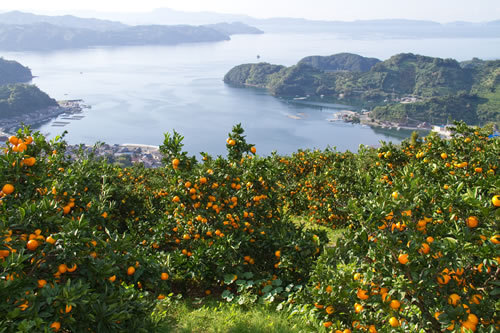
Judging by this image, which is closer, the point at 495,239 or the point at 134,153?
the point at 495,239

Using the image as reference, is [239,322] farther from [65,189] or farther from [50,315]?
[65,189]

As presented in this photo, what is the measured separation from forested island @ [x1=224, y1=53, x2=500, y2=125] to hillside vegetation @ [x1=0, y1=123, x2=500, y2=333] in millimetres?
76302

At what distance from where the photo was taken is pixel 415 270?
2.33 meters

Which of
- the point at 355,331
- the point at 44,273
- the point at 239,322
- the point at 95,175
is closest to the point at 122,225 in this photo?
the point at 95,175

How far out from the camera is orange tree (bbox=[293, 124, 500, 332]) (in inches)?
88.2

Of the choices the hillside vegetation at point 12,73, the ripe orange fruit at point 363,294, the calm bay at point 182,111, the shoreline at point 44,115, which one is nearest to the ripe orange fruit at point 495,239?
the ripe orange fruit at point 363,294

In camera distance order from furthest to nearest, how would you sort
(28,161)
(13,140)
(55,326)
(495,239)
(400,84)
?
(400,84) < (13,140) < (28,161) < (495,239) < (55,326)

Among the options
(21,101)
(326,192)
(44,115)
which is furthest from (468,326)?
(21,101)

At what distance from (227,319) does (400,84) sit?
379ft

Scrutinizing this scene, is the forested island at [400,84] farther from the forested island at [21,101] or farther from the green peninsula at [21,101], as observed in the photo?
the green peninsula at [21,101]

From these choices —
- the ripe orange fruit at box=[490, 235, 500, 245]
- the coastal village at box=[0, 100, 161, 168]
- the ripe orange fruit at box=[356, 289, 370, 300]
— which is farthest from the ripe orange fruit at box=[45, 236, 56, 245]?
the coastal village at box=[0, 100, 161, 168]

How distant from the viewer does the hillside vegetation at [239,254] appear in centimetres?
215

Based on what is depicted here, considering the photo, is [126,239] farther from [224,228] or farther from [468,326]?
[468,326]

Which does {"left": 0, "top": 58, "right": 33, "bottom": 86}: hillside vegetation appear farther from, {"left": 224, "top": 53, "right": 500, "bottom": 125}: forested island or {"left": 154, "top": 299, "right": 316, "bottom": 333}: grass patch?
{"left": 154, "top": 299, "right": 316, "bottom": 333}: grass patch
